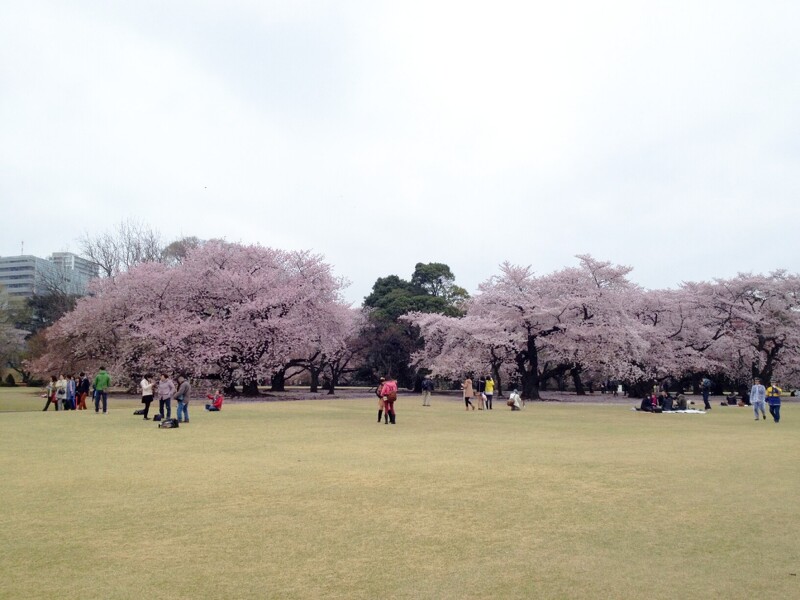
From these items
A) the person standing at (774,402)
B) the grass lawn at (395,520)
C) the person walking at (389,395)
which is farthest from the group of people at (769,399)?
the person walking at (389,395)

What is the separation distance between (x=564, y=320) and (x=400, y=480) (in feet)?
100

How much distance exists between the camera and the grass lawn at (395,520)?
4824mm

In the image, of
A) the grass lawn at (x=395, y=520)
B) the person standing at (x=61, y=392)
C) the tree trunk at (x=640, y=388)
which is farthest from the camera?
the tree trunk at (x=640, y=388)

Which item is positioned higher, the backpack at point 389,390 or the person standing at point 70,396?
the backpack at point 389,390

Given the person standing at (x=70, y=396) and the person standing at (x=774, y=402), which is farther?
the person standing at (x=70, y=396)

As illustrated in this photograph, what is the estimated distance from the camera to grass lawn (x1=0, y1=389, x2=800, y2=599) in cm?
482

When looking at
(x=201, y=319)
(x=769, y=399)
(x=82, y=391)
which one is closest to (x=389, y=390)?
(x=769, y=399)

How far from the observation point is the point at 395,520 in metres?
6.72

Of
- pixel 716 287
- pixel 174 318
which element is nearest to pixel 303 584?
pixel 174 318

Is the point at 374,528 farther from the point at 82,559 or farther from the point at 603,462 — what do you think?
the point at 603,462

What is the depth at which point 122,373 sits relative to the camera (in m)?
35.8

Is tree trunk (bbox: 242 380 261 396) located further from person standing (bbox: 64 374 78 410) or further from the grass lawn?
the grass lawn

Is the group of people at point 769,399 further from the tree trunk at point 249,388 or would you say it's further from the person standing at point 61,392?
the tree trunk at point 249,388

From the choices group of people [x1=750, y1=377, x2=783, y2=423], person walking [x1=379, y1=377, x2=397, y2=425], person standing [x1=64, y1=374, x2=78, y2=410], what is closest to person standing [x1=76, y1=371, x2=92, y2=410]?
person standing [x1=64, y1=374, x2=78, y2=410]
